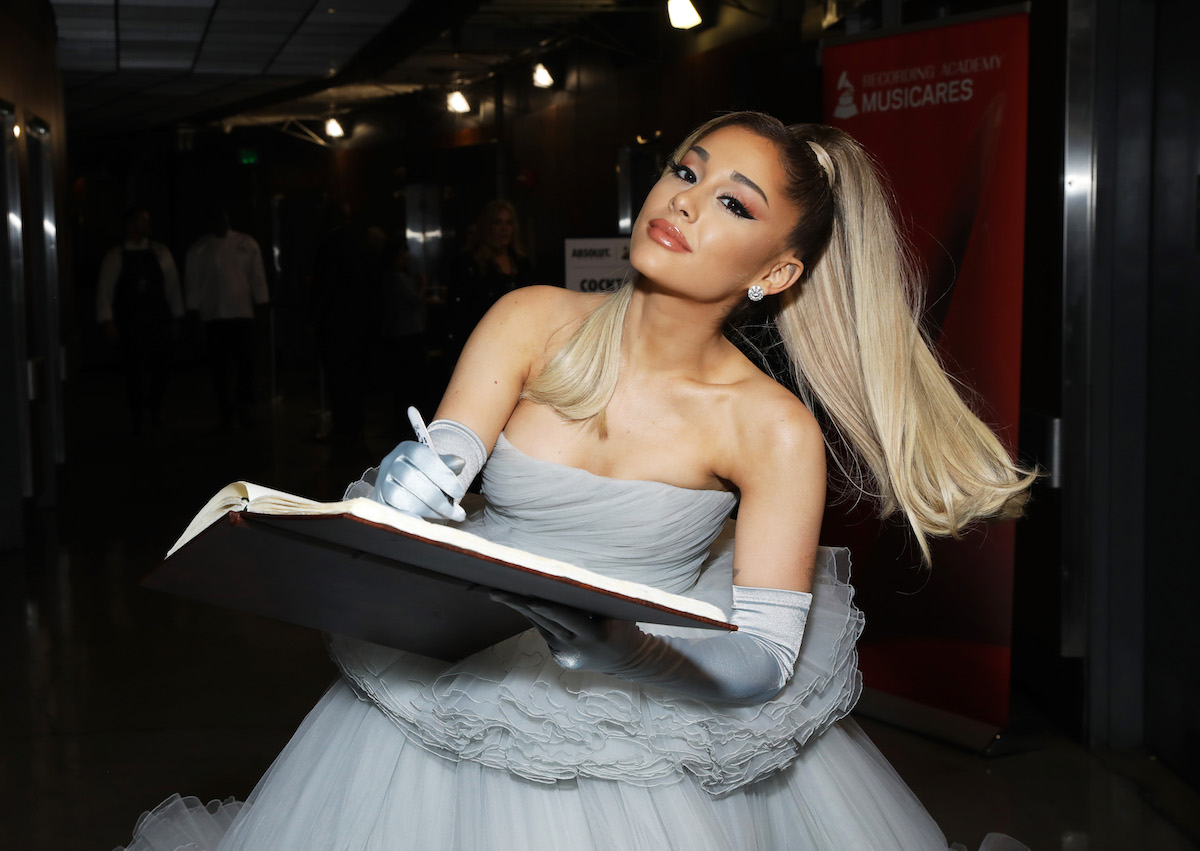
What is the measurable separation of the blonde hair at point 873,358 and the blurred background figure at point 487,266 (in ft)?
14.1

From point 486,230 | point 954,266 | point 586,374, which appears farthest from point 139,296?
point 586,374

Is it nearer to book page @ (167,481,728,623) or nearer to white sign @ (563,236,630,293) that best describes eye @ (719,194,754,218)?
book page @ (167,481,728,623)

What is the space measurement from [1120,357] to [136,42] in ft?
23.7

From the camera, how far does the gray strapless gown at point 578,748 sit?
1.40 meters

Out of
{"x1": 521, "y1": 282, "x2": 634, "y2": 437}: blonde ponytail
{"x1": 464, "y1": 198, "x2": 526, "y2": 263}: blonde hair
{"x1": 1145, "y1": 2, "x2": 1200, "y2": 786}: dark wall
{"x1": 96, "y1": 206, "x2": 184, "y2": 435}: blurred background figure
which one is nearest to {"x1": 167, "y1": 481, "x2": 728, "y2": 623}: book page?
{"x1": 521, "y1": 282, "x2": 634, "y2": 437}: blonde ponytail

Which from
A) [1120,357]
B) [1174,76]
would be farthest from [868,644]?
[1174,76]

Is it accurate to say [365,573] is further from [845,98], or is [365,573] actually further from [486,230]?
[486,230]

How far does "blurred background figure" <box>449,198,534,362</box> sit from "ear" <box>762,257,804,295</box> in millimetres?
4395

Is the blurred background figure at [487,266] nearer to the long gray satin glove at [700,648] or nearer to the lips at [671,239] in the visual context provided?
the lips at [671,239]

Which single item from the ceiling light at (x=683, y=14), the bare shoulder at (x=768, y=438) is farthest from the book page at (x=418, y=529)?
the ceiling light at (x=683, y=14)

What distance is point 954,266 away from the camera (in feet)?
10.5

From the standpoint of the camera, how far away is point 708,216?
1.60 metres

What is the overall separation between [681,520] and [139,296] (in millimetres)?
6953

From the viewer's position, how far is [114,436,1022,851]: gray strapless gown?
1.40 m
